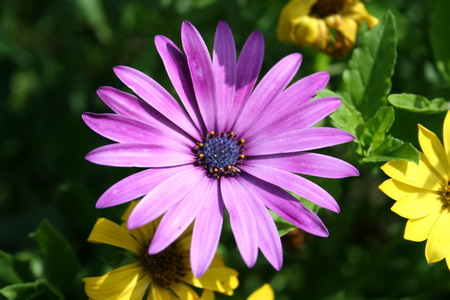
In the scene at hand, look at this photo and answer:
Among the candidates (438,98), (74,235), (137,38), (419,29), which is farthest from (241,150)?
(137,38)

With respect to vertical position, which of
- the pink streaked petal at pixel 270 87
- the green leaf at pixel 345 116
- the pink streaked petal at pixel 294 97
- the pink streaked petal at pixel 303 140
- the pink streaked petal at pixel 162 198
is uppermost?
the pink streaked petal at pixel 270 87

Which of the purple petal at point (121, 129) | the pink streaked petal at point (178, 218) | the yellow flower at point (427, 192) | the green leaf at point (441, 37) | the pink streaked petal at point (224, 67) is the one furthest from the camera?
the green leaf at point (441, 37)

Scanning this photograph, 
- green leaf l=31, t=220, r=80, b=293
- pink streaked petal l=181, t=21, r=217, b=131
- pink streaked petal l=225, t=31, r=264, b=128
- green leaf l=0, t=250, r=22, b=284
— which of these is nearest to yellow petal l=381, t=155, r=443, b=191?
pink streaked petal l=225, t=31, r=264, b=128

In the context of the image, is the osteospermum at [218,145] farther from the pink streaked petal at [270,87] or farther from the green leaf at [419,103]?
the green leaf at [419,103]

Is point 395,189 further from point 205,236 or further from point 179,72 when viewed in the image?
point 179,72

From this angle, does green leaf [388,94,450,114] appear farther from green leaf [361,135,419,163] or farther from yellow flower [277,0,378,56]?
yellow flower [277,0,378,56]

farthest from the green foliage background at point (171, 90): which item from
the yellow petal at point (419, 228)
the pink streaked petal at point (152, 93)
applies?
the pink streaked petal at point (152, 93)

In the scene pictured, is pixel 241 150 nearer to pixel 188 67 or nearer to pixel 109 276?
pixel 188 67

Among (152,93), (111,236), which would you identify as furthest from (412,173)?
(111,236)
